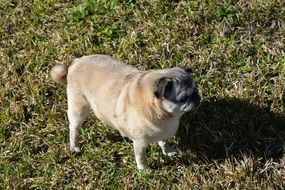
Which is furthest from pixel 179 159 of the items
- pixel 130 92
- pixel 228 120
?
pixel 130 92

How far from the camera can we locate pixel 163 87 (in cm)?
473

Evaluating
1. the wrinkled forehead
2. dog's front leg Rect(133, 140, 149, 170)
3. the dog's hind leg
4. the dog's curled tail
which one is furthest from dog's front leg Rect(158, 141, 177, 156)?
the dog's curled tail

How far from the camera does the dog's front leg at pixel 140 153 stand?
5.36 metres

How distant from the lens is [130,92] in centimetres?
511

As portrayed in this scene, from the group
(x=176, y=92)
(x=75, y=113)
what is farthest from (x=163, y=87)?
(x=75, y=113)

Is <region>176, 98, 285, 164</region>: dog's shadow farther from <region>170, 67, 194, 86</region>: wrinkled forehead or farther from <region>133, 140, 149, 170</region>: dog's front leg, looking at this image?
<region>170, 67, 194, 86</region>: wrinkled forehead

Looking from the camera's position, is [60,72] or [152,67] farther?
[152,67]

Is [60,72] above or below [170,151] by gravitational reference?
above

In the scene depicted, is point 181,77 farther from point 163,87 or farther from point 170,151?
point 170,151

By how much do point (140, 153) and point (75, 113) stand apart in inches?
31.2

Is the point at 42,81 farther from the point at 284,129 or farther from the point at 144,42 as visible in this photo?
the point at 284,129

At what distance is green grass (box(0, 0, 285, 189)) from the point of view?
5.65 meters

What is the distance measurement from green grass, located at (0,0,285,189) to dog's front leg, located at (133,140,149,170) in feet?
0.27

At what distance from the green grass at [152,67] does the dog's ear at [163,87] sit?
3.48 feet
